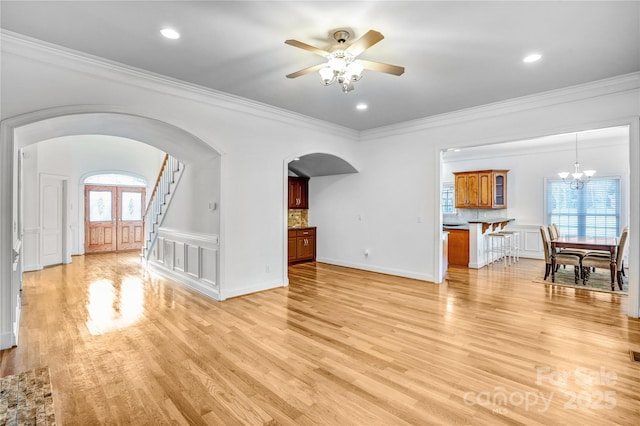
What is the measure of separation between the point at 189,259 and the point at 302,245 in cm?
296

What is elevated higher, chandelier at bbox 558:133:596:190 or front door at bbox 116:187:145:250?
chandelier at bbox 558:133:596:190

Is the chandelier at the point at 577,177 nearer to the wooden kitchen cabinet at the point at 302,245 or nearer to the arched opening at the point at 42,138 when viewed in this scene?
the wooden kitchen cabinet at the point at 302,245

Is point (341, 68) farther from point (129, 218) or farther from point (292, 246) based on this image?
point (129, 218)

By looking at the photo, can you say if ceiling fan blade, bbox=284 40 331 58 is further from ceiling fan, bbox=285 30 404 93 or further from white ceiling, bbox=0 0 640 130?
white ceiling, bbox=0 0 640 130

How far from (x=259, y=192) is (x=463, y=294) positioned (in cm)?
373

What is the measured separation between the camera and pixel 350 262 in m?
7.21

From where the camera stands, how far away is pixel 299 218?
8.38 metres

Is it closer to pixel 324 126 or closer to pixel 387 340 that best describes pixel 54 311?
pixel 387 340

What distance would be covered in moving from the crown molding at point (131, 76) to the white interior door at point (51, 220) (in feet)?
18.5

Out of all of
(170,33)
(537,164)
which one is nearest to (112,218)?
(170,33)

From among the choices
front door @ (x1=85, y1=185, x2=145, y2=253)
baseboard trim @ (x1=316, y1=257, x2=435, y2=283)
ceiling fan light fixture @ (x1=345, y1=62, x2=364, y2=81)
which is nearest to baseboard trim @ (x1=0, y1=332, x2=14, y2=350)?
ceiling fan light fixture @ (x1=345, y1=62, x2=364, y2=81)

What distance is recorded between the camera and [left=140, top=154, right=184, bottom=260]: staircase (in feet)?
20.8

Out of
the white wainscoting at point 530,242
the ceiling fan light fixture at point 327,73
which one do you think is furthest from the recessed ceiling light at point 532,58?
the white wainscoting at point 530,242

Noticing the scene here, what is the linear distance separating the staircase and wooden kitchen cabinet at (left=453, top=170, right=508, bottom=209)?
25.3ft
